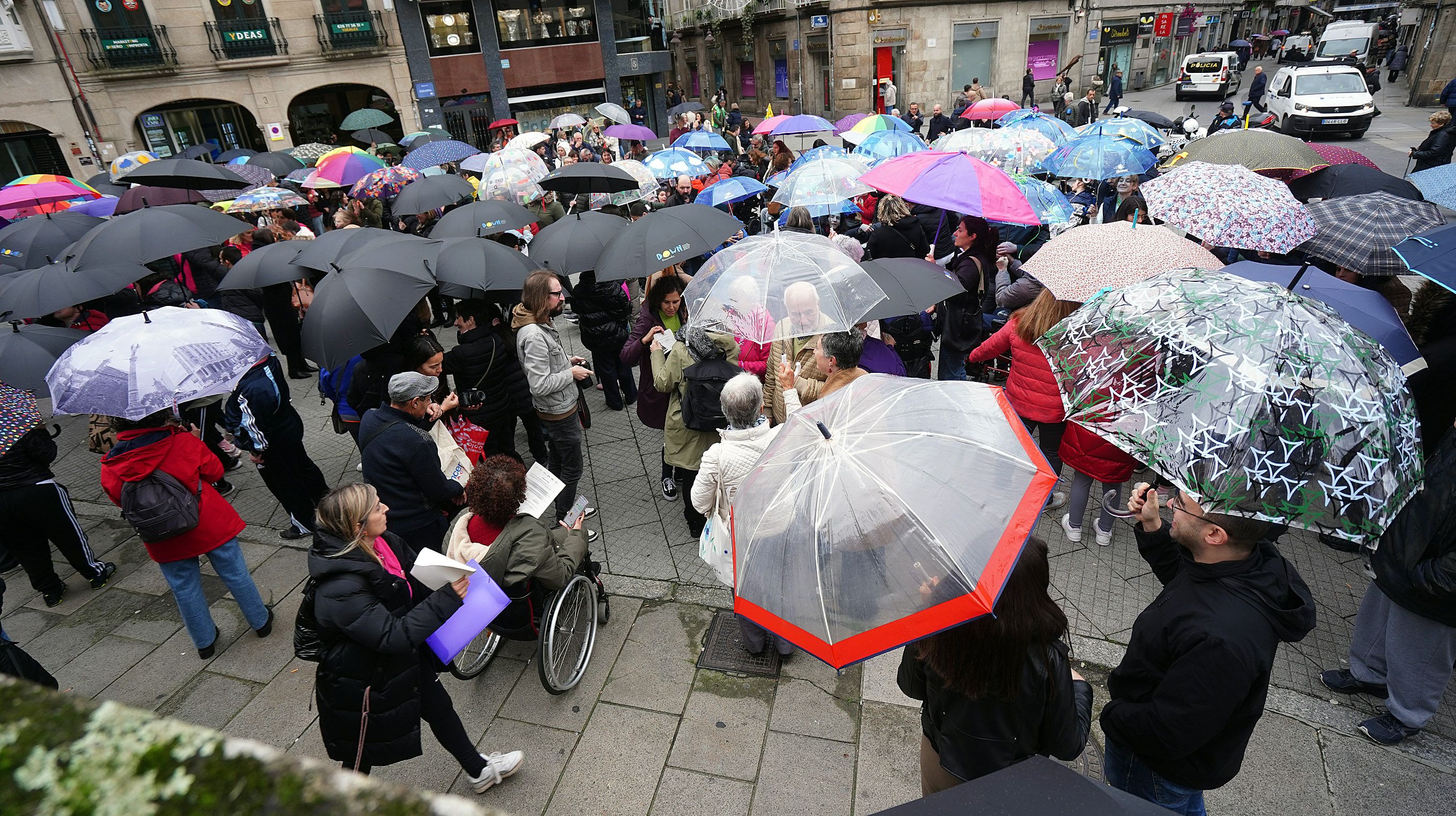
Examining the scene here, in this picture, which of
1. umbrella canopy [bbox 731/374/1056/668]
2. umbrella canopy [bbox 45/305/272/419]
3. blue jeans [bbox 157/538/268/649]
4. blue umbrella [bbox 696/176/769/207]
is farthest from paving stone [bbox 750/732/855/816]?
blue umbrella [bbox 696/176/769/207]

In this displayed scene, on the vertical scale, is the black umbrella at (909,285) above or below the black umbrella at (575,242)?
below

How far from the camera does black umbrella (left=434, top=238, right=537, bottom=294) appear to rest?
17.4 ft

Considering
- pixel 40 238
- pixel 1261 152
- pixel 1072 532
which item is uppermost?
pixel 40 238

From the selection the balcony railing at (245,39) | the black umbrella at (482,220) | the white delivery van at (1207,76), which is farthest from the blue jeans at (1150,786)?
the white delivery van at (1207,76)

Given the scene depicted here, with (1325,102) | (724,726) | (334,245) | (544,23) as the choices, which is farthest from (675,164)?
(544,23)

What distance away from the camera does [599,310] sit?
679 cm

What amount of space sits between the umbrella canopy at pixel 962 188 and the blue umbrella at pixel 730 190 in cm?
232

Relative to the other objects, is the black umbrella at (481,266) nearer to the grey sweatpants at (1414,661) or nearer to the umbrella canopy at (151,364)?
the umbrella canopy at (151,364)

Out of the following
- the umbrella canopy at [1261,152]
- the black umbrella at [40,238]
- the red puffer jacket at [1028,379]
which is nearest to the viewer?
the red puffer jacket at [1028,379]

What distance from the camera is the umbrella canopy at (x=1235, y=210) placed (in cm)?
509

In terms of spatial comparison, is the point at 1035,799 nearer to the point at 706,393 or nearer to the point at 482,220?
the point at 706,393

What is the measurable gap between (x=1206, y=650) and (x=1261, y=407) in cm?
80

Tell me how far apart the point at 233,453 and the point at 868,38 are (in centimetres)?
2789

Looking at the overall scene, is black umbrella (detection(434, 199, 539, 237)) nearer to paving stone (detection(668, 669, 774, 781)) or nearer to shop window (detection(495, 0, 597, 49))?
paving stone (detection(668, 669, 774, 781))
